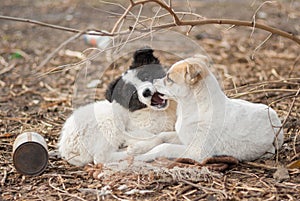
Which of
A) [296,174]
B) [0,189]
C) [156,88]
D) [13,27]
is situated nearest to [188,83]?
[156,88]

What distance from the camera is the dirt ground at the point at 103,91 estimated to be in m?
3.78

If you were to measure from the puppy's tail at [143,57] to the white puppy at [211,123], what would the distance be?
389mm

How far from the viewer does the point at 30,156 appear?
13.4 feet

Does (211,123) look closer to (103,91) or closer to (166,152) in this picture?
(166,152)

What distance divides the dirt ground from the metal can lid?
7 cm

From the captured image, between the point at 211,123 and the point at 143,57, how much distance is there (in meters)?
0.83

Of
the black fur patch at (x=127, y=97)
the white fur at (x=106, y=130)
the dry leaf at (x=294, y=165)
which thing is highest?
the black fur patch at (x=127, y=97)

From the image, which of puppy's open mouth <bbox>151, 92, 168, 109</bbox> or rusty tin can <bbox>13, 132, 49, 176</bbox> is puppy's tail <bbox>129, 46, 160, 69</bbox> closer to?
puppy's open mouth <bbox>151, 92, 168, 109</bbox>

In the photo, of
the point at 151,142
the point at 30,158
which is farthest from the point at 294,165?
the point at 30,158

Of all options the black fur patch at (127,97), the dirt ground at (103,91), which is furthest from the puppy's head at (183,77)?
the dirt ground at (103,91)

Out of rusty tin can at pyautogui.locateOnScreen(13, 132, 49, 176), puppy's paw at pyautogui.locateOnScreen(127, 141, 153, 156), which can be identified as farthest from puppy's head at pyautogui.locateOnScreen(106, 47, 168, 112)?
rusty tin can at pyautogui.locateOnScreen(13, 132, 49, 176)

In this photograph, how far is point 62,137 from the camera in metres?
4.44

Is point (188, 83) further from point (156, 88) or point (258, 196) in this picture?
point (258, 196)

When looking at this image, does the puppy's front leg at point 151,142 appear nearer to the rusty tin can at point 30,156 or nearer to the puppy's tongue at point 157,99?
the puppy's tongue at point 157,99
